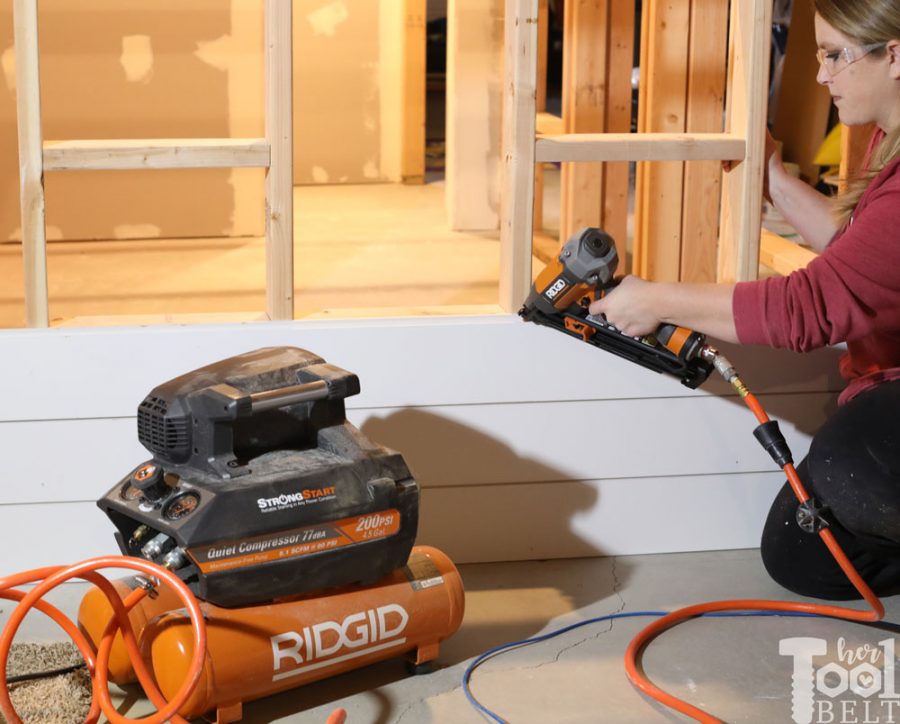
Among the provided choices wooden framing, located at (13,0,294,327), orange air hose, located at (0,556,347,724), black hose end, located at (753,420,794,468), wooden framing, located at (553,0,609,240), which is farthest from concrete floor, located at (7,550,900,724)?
wooden framing, located at (553,0,609,240)

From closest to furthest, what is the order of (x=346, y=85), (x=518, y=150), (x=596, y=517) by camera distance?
(x=518, y=150) → (x=596, y=517) → (x=346, y=85)

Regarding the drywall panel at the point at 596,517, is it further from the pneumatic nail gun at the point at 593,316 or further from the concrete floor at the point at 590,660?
the pneumatic nail gun at the point at 593,316

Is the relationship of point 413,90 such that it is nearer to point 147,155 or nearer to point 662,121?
point 662,121

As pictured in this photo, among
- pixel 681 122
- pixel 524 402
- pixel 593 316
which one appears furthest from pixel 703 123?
pixel 593 316

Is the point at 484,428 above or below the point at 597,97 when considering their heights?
below

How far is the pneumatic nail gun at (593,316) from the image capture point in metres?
2.03

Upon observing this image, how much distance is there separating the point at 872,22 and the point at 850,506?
83cm

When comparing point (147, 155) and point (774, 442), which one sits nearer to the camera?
point (774, 442)

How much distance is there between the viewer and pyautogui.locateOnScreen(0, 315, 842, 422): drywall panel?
2246 millimetres

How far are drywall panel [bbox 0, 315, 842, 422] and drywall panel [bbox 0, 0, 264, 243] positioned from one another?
225 cm

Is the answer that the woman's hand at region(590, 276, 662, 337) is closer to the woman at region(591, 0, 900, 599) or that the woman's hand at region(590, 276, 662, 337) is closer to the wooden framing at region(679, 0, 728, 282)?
the woman at region(591, 0, 900, 599)

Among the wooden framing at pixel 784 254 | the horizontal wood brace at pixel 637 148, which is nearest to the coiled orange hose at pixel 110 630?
the horizontal wood brace at pixel 637 148

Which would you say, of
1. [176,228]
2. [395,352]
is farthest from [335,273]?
[395,352]

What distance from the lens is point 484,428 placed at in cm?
240
